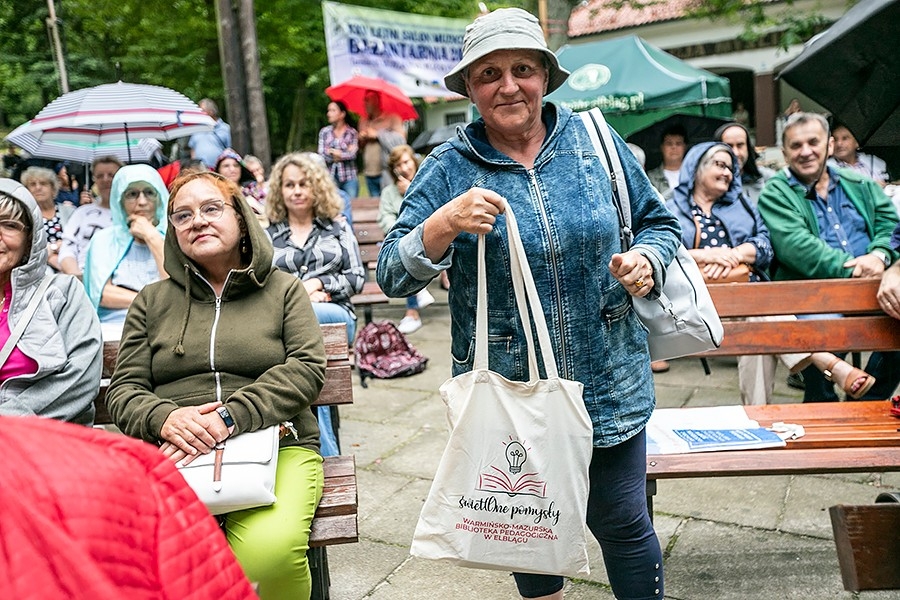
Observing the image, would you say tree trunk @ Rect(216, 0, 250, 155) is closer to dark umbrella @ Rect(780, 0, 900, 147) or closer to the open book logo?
dark umbrella @ Rect(780, 0, 900, 147)

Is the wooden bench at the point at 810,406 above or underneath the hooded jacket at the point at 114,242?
underneath

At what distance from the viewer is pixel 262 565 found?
7.87 feet

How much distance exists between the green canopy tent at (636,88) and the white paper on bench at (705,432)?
19.6ft

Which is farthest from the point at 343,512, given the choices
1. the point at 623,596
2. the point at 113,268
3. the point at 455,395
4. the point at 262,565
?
the point at 113,268

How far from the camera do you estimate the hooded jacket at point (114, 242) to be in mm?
4465

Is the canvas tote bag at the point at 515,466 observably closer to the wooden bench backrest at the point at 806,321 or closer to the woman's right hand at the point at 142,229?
the wooden bench backrest at the point at 806,321

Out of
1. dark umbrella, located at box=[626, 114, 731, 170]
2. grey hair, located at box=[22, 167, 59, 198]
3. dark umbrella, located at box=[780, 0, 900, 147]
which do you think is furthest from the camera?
dark umbrella, located at box=[626, 114, 731, 170]

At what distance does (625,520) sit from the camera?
2.28 m

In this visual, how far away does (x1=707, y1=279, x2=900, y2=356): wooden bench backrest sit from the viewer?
140 inches

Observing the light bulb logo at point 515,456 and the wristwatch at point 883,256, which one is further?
the wristwatch at point 883,256

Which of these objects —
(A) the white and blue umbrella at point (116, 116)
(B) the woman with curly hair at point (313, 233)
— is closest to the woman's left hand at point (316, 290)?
(B) the woman with curly hair at point (313, 233)

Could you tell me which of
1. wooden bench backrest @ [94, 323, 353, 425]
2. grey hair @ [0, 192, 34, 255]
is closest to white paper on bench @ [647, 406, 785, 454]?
wooden bench backrest @ [94, 323, 353, 425]

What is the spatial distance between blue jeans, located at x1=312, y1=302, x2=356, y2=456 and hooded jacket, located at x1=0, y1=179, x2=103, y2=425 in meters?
1.09

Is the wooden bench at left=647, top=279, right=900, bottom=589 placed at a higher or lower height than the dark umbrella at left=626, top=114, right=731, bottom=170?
lower
